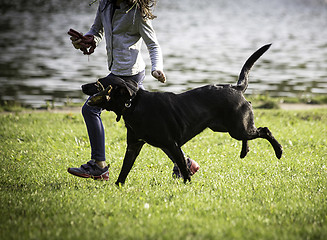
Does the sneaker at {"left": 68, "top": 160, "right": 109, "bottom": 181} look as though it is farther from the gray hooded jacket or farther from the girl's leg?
the gray hooded jacket

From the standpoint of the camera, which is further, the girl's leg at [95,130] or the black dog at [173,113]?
the girl's leg at [95,130]

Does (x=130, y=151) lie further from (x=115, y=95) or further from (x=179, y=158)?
(x=115, y=95)

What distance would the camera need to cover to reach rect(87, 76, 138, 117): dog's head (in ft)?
16.2

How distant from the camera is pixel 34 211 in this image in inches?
175

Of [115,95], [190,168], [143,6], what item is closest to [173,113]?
[115,95]

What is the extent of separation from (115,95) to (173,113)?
2.22 feet

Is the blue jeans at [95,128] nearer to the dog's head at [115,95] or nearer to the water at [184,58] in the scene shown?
the dog's head at [115,95]

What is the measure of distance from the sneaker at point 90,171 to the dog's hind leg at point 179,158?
0.96 m

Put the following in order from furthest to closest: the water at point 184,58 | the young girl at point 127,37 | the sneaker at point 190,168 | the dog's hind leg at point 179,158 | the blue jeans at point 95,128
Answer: the water at point 184,58 < the sneaker at point 190,168 < the blue jeans at point 95,128 < the young girl at point 127,37 < the dog's hind leg at point 179,158

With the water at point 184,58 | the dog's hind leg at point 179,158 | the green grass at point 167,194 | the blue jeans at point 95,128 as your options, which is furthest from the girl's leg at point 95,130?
the water at point 184,58

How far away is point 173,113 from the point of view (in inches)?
201

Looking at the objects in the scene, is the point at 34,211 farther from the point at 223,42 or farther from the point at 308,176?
the point at 223,42

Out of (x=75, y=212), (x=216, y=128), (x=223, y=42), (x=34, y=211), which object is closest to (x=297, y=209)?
(x=216, y=128)

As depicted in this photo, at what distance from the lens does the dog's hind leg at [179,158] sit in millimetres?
5113
